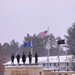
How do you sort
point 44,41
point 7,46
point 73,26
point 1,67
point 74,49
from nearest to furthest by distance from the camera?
point 1,67 → point 74,49 → point 73,26 → point 44,41 → point 7,46

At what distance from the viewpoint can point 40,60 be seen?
240 feet

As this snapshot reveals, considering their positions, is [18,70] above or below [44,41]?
below

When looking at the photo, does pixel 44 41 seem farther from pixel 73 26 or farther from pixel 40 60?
pixel 40 60

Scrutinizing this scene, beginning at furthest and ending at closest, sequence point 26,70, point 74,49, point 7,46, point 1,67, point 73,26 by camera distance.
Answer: point 7,46
point 73,26
point 74,49
point 1,67
point 26,70

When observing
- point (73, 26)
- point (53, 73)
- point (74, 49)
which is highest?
point (73, 26)

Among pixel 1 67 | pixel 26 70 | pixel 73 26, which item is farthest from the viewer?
pixel 73 26

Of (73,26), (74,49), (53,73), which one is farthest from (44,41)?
(53,73)

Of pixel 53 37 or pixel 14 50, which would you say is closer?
pixel 53 37

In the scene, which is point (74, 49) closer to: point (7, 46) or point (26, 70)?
point (26, 70)

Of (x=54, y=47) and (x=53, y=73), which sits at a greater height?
(x=54, y=47)

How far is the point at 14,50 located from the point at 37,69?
261 ft

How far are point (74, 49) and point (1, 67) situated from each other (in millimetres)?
16547

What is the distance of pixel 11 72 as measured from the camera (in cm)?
3819

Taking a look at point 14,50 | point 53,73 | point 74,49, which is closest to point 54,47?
point 14,50
